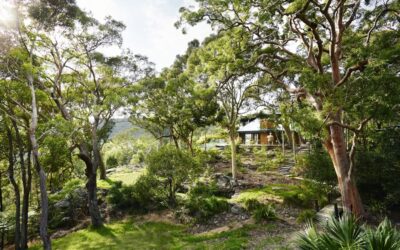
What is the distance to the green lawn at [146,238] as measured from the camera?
931 cm

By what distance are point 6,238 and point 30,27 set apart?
10.8 m

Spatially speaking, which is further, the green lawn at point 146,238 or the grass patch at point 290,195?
the grass patch at point 290,195

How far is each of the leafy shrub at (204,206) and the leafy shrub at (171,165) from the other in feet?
3.75

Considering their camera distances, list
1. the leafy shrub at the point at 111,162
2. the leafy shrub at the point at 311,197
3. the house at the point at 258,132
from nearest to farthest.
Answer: the leafy shrub at the point at 311,197 < the leafy shrub at the point at 111,162 < the house at the point at 258,132

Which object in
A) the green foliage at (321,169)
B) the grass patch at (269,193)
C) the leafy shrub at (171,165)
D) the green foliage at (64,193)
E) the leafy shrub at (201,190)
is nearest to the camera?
the green foliage at (321,169)

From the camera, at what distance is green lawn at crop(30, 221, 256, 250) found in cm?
931

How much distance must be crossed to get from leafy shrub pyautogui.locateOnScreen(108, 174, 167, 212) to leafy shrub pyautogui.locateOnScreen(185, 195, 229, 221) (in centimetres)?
161

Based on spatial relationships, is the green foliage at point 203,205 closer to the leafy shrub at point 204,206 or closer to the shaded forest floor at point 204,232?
the leafy shrub at point 204,206

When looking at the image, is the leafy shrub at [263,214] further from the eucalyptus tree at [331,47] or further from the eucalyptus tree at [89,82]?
the eucalyptus tree at [89,82]

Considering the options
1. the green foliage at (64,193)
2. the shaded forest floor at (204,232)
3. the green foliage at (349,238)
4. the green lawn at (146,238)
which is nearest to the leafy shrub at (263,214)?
the shaded forest floor at (204,232)

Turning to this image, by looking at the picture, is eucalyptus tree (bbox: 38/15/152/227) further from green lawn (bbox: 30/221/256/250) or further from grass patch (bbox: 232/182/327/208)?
grass patch (bbox: 232/182/327/208)

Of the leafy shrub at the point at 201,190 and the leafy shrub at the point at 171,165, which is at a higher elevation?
the leafy shrub at the point at 171,165

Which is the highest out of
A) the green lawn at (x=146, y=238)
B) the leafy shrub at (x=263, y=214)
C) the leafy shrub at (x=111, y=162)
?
the leafy shrub at (x=111, y=162)

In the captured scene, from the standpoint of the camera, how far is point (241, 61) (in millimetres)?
10711
